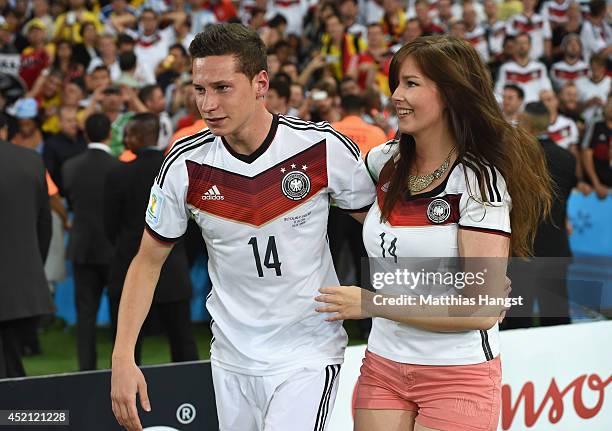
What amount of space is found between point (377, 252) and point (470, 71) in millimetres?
730

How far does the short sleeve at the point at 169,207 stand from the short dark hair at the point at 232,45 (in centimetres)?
45

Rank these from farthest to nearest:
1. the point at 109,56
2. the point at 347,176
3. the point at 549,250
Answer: the point at 109,56 < the point at 549,250 < the point at 347,176

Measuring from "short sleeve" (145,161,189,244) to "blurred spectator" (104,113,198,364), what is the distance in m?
3.35

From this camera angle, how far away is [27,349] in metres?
8.78

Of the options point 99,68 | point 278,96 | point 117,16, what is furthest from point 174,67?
point 278,96

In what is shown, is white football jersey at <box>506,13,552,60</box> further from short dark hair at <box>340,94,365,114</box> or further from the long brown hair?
the long brown hair

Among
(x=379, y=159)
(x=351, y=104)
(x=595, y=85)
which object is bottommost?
(x=379, y=159)

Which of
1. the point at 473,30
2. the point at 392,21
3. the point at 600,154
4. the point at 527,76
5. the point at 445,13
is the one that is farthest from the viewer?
the point at 392,21

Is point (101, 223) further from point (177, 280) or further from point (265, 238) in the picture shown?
point (265, 238)

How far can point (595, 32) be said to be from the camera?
14.9m

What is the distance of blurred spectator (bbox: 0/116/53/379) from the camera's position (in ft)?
21.2

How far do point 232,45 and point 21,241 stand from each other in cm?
350

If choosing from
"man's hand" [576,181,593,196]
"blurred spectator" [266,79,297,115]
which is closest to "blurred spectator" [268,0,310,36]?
"man's hand" [576,181,593,196]

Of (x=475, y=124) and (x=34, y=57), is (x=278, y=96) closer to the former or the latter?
(x=34, y=57)
